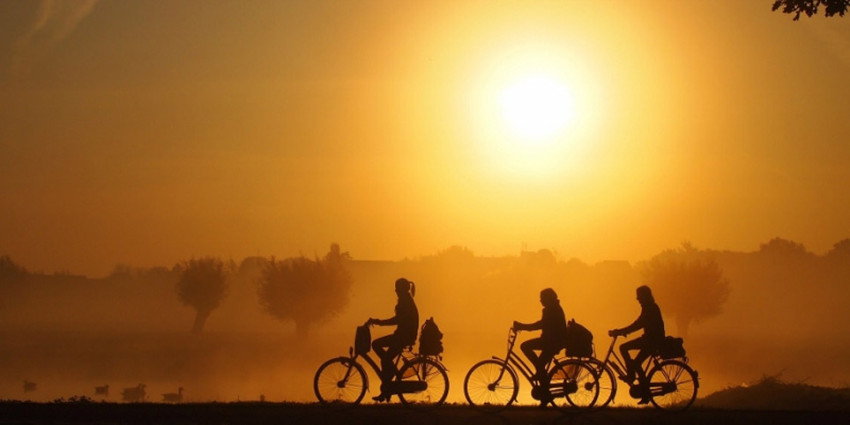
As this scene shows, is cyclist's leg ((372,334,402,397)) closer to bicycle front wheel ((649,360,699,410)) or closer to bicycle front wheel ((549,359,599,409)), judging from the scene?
bicycle front wheel ((549,359,599,409))

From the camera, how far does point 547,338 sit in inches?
759

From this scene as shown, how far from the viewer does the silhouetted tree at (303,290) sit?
10738 centimetres

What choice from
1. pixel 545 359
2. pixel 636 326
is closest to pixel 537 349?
pixel 545 359

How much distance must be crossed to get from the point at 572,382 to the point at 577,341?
32.9 inches

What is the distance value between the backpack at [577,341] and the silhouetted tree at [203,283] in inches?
4112

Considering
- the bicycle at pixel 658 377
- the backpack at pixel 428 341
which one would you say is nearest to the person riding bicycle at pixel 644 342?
the bicycle at pixel 658 377

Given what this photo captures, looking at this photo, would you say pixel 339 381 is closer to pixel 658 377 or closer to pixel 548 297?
pixel 548 297

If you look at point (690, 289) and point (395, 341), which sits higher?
point (690, 289)

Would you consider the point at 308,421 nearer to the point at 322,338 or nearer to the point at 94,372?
the point at 94,372

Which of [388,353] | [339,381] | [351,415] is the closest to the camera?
[351,415]

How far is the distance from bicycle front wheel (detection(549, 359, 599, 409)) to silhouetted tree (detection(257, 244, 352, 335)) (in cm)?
8914

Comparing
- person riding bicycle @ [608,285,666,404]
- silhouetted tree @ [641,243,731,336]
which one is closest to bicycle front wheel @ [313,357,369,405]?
person riding bicycle @ [608,285,666,404]

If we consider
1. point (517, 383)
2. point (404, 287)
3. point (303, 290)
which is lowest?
point (517, 383)

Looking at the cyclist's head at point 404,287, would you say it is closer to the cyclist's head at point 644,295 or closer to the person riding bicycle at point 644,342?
the person riding bicycle at point 644,342
